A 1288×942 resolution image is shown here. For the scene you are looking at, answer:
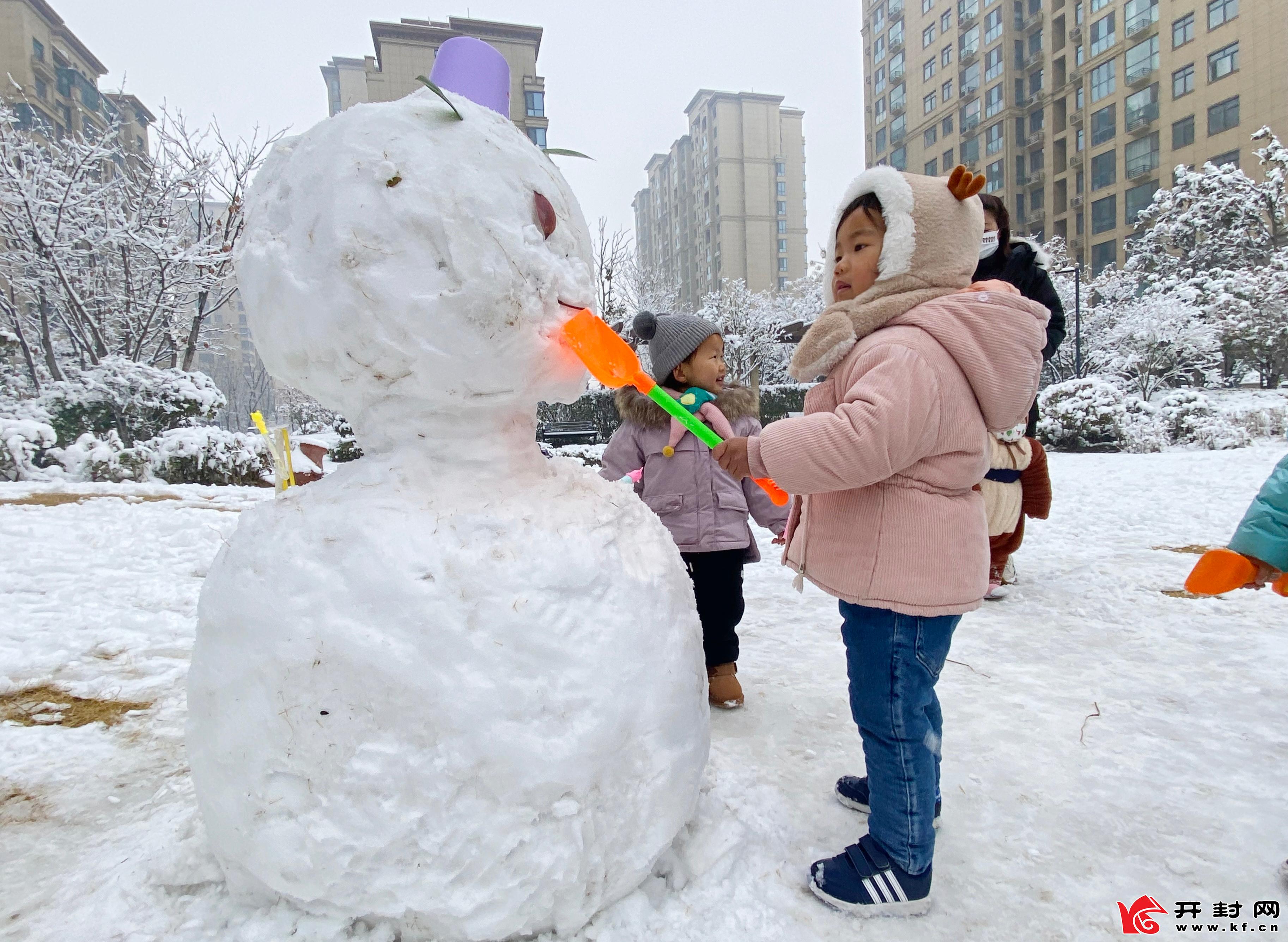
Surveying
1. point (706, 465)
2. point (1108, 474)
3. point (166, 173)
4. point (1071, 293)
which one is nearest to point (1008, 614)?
point (706, 465)

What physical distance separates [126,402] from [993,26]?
1555 inches

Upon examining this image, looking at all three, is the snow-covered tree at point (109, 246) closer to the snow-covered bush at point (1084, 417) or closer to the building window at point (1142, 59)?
the snow-covered bush at point (1084, 417)

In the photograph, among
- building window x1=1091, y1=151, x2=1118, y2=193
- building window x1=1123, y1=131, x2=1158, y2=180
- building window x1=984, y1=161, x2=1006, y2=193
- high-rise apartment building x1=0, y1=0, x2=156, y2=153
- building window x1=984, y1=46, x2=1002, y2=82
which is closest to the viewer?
high-rise apartment building x1=0, y1=0, x2=156, y2=153

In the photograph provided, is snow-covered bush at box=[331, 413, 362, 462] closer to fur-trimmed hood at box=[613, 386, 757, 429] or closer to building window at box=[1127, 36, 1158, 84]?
fur-trimmed hood at box=[613, 386, 757, 429]

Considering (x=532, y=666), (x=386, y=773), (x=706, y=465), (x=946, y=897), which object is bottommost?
(x=946, y=897)

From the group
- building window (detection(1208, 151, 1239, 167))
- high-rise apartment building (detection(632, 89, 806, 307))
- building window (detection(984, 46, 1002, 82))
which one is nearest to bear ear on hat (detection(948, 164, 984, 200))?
building window (detection(1208, 151, 1239, 167))

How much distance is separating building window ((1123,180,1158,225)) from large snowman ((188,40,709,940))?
106 feet

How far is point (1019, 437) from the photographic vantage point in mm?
2996

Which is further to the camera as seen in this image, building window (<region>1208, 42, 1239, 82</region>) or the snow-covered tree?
building window (<region>1208, 42, 1239, 82</region>)

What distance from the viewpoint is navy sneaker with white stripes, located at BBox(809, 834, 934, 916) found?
154 centimetres

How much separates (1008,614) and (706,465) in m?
2.01

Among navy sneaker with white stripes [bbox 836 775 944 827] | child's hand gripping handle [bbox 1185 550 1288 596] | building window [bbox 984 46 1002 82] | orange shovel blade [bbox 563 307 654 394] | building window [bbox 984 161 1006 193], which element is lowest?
navy sneaker with white stripes [bbox 836 775 944 827]

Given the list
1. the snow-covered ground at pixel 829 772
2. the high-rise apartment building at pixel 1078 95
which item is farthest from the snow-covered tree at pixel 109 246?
the high-rise apartment building at pixel 1078 95

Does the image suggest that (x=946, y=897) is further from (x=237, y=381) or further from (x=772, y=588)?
(x=237, y=381)
